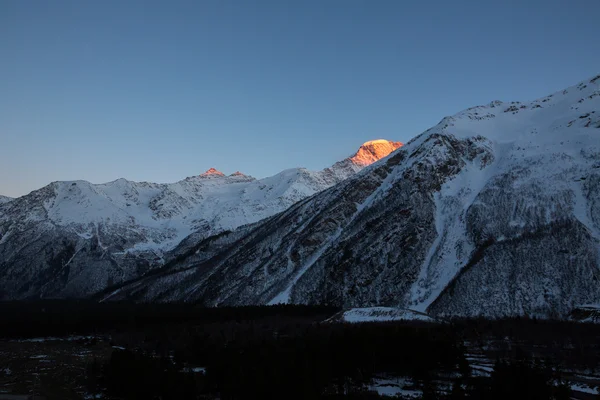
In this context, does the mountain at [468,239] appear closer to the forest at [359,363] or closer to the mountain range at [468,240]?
the mountain range at [468,240]

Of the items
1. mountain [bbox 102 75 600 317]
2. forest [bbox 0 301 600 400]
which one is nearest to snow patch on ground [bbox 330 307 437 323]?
forest [bbox 0 301 600 400]

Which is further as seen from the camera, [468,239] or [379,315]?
[468,239]

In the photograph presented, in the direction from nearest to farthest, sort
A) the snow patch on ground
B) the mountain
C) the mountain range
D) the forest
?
1. the forest
2. the snow patch on ground
3. the mountain range
4. the mountain

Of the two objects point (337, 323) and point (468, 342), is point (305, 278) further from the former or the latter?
point (468, 342)

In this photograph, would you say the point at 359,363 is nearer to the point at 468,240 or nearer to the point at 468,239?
the point at 468,240

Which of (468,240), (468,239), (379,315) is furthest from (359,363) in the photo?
(468,239)

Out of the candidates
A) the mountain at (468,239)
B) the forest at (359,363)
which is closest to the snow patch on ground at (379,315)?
the forest at (359,363)

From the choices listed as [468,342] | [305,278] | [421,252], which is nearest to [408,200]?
[421,252]

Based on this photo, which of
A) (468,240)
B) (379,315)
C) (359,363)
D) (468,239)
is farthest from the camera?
(468,239)

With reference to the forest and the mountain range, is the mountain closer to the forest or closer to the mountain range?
the mountain range
